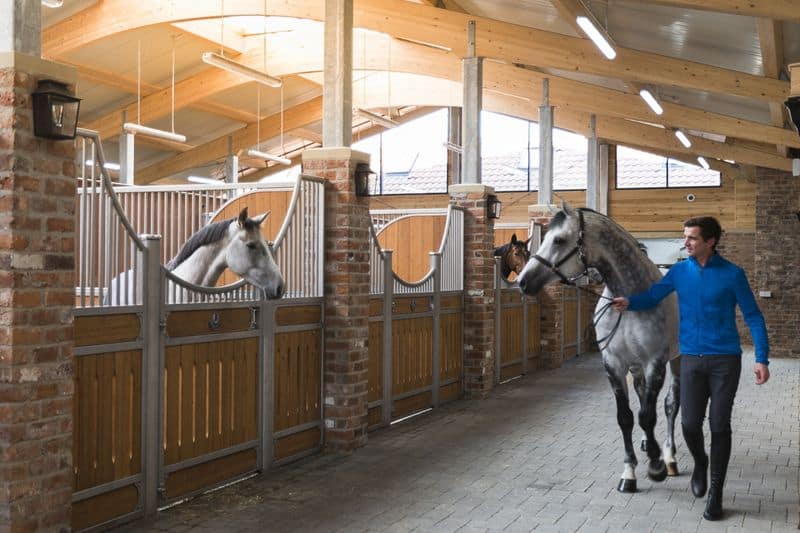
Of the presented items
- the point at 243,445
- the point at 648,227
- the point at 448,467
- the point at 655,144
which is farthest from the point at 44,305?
the point at 648,227

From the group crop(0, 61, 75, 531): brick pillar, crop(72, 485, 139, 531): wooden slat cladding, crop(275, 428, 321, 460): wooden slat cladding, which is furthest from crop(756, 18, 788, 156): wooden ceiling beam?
crop(72, 485, 139, 531): wooden slat cladding

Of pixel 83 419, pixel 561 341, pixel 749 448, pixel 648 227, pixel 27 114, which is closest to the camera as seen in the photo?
pixel 27 114

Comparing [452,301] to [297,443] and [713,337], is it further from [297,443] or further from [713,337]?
[713,337]

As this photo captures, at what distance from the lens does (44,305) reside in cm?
325

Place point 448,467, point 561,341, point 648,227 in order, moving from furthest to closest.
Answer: point 648,227
point 561,341
point 448,467

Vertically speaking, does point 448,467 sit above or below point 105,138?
below

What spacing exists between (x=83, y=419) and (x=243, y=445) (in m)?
1.31

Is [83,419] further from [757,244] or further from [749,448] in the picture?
[757,244]

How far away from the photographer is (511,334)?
10141 mm

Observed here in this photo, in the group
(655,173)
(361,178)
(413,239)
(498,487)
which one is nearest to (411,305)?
(361,178)

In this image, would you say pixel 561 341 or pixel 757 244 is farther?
pixel 757 244

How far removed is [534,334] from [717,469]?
7.06 m

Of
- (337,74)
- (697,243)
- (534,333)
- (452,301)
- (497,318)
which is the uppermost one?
(337,74)

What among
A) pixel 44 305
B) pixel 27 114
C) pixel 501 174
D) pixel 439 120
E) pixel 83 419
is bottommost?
pixel 83 419
